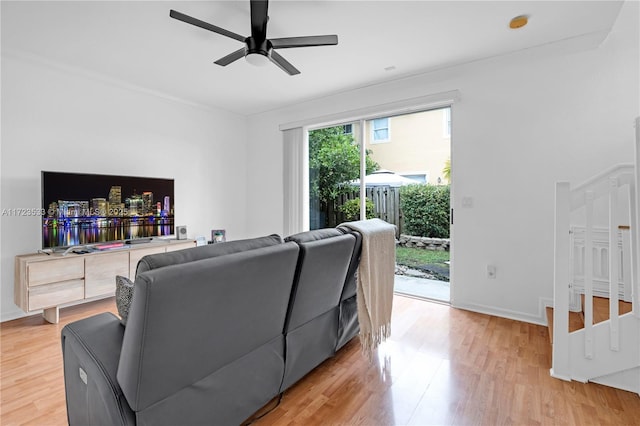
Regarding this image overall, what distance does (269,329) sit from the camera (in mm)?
1544

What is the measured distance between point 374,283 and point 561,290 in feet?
3.86

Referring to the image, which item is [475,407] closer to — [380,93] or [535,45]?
[535,45]

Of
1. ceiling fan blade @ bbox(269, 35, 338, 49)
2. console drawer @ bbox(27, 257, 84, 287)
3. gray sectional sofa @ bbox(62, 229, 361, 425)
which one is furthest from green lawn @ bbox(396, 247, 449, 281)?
console drawer @ bbox(27, 257, 84, 287)

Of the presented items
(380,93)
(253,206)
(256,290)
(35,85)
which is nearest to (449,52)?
(380,93)

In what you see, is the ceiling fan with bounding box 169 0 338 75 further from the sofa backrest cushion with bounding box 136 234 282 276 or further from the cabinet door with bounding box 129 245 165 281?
the cabinet door with bounding box 129 245 165 281

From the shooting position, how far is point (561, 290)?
77.4 inches

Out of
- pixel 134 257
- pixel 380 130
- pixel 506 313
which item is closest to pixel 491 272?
pixel 506 313

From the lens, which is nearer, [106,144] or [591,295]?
[591,295]

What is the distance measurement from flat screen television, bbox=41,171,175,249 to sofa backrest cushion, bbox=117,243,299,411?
9.00ft

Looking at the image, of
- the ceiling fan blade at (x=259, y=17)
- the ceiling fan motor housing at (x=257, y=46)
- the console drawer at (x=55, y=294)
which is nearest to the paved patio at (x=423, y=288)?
the ceiling fan motor housing at (x=257, y=46)

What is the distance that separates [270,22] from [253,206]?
314cm

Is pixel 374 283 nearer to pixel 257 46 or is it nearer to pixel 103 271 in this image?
pixel 257 46

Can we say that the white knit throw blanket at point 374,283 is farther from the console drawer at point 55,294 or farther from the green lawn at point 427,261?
the console drawer at point 55,294

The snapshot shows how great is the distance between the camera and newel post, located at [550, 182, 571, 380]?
1.96 metres
